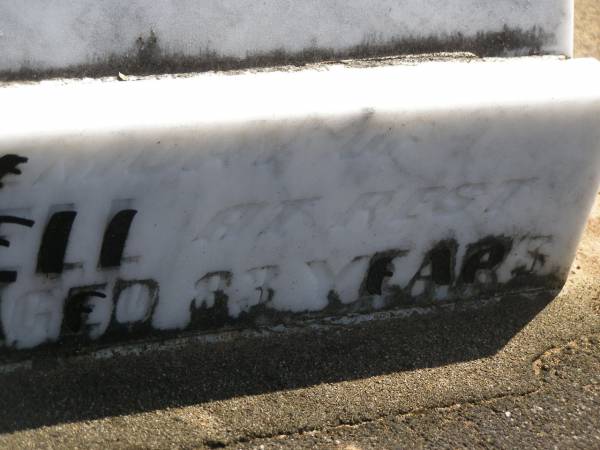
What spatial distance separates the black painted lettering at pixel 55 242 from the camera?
2703 mm

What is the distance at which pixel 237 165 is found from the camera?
9.18ft

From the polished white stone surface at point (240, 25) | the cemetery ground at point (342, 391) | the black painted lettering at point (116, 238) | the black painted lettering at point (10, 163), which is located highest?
the polished white stone surface at point (240, 25)

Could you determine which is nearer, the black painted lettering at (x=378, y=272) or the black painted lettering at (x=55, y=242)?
the black painted lettering at (x=55, y=242)

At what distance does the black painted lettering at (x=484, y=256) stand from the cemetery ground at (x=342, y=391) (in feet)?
0.42

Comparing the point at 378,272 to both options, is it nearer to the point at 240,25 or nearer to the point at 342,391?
the point at 342,391

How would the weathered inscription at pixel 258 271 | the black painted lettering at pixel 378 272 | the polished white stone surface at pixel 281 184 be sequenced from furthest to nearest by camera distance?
the black painted lettering at pixel 378 272 < the weathered inscription at pixel 258 271 < the polished white stone surface at pixel 281 184

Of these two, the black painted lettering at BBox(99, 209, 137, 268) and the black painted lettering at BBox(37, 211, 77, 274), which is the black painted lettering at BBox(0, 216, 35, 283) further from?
the black painted lettering at BBox(99, 209, 137, 268)

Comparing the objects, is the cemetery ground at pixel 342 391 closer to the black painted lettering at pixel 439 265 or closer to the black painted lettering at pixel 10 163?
the black painted lettering at pixel 439 265

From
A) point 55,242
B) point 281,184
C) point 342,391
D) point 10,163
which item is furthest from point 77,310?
point 342,391

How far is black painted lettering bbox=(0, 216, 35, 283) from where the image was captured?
266 centimetres

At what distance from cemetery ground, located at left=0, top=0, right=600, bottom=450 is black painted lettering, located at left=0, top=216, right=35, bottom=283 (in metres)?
0.28

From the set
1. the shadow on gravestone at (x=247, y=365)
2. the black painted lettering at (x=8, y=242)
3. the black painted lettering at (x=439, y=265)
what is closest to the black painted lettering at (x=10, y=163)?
the black painted lettering at (x=8, y=242)

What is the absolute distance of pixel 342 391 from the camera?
2982mm

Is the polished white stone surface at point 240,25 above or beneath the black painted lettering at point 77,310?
above
